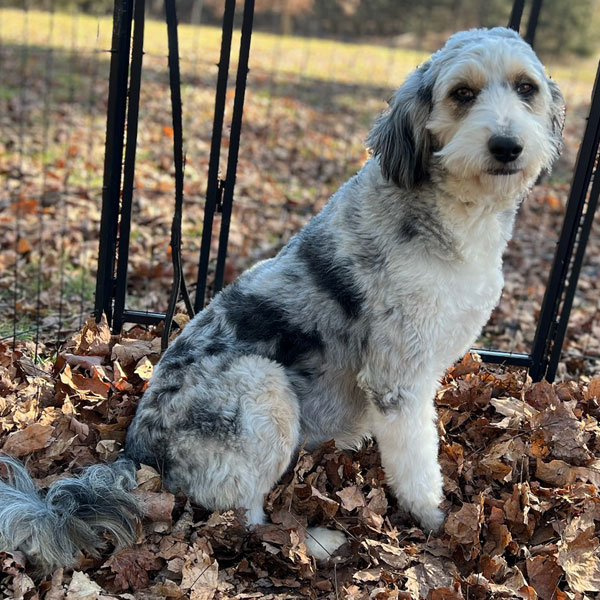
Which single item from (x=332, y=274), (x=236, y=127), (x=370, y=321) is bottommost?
(x=370, y=321)

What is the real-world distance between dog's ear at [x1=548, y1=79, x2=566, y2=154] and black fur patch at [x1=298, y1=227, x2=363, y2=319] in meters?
1.06

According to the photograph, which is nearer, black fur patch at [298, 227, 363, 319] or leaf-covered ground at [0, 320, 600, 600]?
leaf-covered ground at [0, 320, 600, 600]

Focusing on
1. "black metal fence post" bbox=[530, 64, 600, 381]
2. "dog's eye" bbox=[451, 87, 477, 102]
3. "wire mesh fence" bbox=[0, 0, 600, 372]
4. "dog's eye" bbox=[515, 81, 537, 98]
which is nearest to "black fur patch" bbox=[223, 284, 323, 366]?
"dog's eye" bbox=[451, 87, 477, 102]

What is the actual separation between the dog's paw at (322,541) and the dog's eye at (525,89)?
2.05m

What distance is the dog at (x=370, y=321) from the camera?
2.90 m

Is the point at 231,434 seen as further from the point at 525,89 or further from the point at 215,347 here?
the point at 525,89

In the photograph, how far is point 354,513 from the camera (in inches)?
135

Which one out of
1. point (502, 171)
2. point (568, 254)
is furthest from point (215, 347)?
point (568, 254)

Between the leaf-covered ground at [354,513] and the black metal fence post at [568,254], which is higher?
the black metal fence post at [568,254]

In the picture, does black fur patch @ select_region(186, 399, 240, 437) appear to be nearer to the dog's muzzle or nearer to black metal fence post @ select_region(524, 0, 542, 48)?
the dog's muzzle

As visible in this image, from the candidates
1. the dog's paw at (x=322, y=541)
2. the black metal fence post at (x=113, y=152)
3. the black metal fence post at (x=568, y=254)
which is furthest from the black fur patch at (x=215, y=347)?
the black metal fence post at (x=568, y=254)

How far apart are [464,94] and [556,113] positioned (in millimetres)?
522

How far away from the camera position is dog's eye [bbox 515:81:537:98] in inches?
116

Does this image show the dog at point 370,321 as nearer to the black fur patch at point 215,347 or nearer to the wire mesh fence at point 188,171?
the black fur patch at point 215,347
